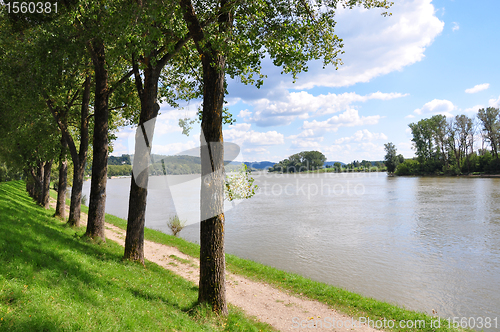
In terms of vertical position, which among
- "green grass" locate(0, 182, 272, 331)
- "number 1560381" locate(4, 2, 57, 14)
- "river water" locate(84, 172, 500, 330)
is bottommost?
"river water" locate(84, 172, 500, 330)

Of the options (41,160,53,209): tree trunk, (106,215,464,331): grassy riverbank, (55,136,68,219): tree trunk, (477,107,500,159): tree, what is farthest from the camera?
(477,107,500,159): tree

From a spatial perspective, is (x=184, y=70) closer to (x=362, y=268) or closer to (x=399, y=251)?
(x=362, y=268)

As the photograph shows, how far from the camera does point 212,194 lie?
662 cm

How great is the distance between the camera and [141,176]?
9.12 m

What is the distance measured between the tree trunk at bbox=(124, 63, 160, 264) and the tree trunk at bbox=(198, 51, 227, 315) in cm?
341

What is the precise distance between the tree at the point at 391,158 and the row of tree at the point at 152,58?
125 metres

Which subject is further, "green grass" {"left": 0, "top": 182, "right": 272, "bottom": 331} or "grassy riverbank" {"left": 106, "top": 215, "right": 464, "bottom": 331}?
"grassy riverbank" {"left": 106, "top": 215, "right": 464, "bottom": 331}

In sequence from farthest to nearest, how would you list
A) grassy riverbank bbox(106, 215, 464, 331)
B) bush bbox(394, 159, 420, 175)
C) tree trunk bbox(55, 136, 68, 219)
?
bush bbox(394, 159, 420, 175), tree trunk bbox(55, 136, 68, 219), grassy riverbank bbox(106, 215, 464, 331)

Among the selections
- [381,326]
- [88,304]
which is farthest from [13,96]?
[381,326]

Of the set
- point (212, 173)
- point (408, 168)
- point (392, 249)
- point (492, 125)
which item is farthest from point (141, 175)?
point (408, 168)

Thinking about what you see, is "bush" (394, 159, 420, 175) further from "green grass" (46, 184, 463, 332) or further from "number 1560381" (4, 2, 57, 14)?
"number 1560381" (4, 2, 57, 14)

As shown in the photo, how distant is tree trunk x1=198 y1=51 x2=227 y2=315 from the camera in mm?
6539

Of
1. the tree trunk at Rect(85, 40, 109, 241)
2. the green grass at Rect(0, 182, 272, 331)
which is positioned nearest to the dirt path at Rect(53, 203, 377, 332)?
the green grass at Rect(0, 182, 272, 331)

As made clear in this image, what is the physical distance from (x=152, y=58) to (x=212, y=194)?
3.60m
